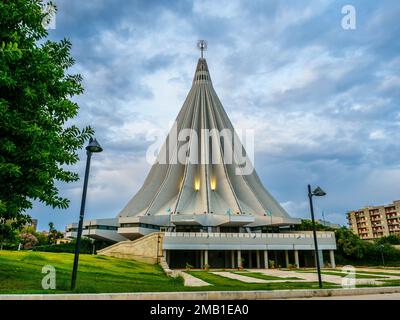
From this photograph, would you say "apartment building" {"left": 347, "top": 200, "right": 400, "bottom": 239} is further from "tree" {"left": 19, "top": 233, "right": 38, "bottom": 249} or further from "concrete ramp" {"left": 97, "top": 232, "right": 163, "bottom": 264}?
"tree" {"left": 19, "top": 233, "right": 38, "bottom": 249}

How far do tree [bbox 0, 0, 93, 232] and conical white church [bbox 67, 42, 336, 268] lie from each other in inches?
989

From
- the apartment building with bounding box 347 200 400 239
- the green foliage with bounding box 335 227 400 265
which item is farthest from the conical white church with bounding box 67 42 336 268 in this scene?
the apartment building with bounding box 347 200 400 239

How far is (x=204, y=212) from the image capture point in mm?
46656

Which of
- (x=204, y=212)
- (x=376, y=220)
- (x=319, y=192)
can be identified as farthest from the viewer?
(x=376, y=220)

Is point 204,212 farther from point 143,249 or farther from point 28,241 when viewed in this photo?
point 28,241

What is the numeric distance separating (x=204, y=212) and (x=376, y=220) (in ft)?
199

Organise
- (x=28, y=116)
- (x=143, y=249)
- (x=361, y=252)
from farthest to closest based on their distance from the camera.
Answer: (x=361, y=252) < (x=143, y=249) < (x=28, y=116)

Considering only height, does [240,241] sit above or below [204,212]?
below

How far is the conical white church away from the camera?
1351 inches

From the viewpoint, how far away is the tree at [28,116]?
666 cm

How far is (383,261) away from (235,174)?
96.1ft

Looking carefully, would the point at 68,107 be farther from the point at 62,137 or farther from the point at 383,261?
the point at 383,261

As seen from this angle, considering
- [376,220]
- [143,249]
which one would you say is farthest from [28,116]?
[376,220]
